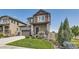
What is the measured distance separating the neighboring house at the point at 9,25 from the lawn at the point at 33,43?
0.31 feet

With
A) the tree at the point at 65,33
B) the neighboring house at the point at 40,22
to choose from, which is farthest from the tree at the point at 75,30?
the neighboring house at the point at 40,22

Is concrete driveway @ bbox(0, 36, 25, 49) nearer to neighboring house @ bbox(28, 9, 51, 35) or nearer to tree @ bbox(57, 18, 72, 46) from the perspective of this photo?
neighboring house @ bbox(28, 9, 51, 35)

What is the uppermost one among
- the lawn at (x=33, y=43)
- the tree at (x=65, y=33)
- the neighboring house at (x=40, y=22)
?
the neighboring house at (x=40, y=22)

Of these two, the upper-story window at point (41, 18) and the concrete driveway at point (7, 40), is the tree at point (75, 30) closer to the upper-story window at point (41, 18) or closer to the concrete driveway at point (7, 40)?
the upper-story window at point (41, 18)

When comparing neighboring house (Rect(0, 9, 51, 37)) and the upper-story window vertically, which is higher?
the upper-story window

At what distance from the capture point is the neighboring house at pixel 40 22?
1954mm

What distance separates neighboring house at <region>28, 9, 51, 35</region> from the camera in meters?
1.95

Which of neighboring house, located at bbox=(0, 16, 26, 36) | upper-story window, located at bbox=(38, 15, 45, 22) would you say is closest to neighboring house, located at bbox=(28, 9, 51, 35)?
upper-story window, located at bbox=(38, 15, 45, 22)

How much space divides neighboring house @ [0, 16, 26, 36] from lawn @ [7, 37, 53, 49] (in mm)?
96

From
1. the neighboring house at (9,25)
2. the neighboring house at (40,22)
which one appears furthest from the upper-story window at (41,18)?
the neighboring house at (9,25)

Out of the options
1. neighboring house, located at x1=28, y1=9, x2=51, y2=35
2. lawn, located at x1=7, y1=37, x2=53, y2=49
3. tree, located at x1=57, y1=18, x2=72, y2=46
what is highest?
neighboring house, located at x1=28, y1=9, x2=51, y2=35

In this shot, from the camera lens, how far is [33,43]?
6.47ft

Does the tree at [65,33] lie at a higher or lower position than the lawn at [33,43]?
higher

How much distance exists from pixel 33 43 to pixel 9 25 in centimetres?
29
